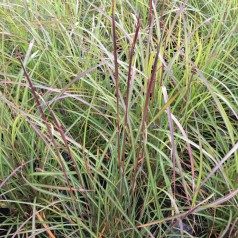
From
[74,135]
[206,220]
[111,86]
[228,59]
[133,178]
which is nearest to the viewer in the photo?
[133,178]

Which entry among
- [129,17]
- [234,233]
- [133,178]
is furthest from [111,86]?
[234,233]

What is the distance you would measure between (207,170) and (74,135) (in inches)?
14.6

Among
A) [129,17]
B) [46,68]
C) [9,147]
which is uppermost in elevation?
[129,17]

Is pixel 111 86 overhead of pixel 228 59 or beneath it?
beneath

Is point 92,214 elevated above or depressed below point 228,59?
below

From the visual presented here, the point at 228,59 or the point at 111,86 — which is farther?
the point at 228,59

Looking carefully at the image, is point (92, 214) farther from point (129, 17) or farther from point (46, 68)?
point (129, 17)

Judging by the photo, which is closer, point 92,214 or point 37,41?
point 92,214

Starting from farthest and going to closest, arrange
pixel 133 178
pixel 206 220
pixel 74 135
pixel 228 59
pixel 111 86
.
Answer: pixel 228 59 → pixel 111 86 → pixel 74 135 → pixel 206 220 → pixel 133 178

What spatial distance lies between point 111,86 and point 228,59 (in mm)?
413

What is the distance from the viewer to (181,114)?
1041mm

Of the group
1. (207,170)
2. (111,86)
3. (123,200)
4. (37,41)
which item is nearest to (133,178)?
(123,200)

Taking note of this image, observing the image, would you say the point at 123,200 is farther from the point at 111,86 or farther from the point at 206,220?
the point at 111,86

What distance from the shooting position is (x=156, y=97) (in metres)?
1.02
